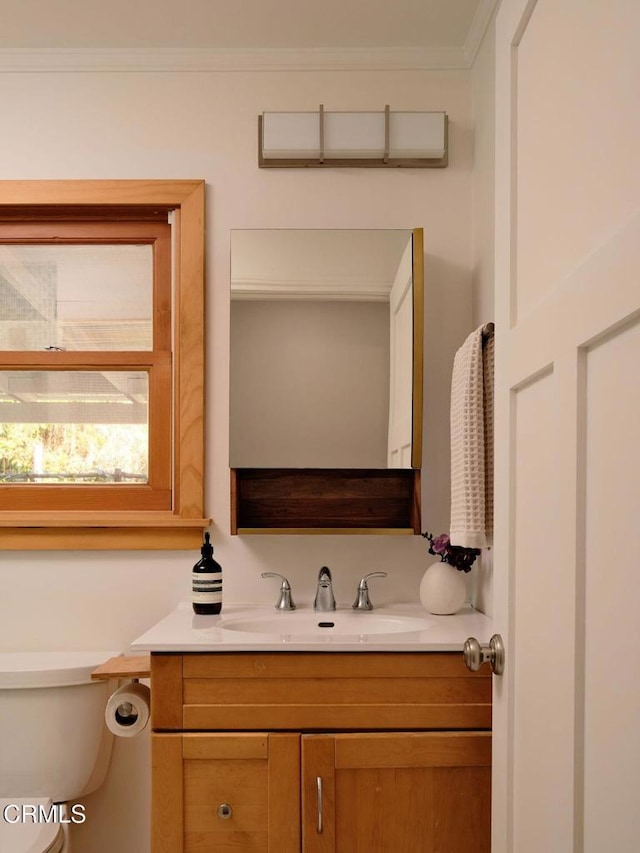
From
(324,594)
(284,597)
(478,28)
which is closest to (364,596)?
(324,594)

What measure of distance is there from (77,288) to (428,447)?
111 cm

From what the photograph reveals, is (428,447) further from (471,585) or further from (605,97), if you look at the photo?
(605,97)

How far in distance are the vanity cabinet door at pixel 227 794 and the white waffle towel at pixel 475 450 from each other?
59 centimetres

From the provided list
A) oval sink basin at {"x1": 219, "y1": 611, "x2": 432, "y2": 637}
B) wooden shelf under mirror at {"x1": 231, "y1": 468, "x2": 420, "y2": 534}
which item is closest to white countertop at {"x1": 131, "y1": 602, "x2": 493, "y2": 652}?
oval sink basin at {"x1": 219, "y1": 611, "x2": 432, "y2": 637}

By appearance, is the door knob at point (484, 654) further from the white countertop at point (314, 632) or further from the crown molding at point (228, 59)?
the crown molding at point (228, 59)

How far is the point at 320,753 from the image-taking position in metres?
1.73

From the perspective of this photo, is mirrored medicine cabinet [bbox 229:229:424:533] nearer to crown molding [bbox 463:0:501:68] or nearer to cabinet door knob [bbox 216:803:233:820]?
crown molding [bbox 463:0:501:68]

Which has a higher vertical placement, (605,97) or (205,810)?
(605,97)

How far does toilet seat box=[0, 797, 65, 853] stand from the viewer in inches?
68.8

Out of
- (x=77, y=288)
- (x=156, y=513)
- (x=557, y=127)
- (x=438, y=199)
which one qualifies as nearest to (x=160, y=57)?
(x=77, y=288)

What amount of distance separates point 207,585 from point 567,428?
1.36 metres

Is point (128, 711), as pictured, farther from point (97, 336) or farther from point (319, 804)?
point (97, 336)

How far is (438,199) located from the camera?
7.82ft

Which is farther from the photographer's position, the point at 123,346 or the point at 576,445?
the point at 123,346
